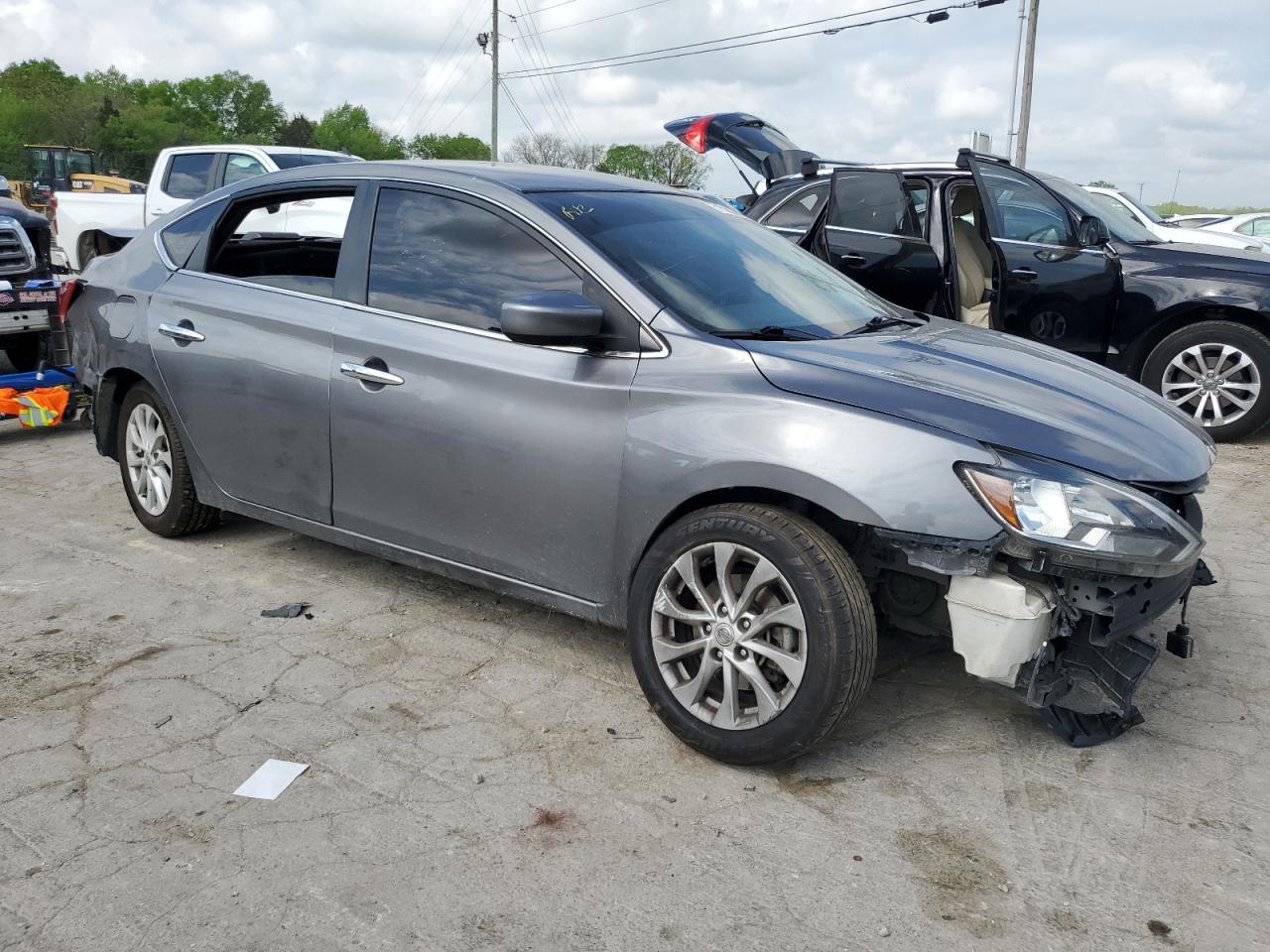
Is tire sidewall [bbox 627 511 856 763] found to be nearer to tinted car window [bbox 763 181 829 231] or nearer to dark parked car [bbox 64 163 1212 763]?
dark parked car [bbox 64 163 1212 763]

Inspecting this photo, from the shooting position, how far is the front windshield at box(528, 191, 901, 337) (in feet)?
11.4

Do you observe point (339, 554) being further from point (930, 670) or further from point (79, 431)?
point (79, 431)

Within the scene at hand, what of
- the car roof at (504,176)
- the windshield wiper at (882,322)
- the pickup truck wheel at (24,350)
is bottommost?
the pickup truck wheel at (24,350)

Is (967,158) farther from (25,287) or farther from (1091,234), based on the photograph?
(25,287)

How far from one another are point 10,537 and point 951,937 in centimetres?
463

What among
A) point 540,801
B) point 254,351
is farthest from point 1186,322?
point 540,801

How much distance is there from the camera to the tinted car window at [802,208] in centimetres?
809

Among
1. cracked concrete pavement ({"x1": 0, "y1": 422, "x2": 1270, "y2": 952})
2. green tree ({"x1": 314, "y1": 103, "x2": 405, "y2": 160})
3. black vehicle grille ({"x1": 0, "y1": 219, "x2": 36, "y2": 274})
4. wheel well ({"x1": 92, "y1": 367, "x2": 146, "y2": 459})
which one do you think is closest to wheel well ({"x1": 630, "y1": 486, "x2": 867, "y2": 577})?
cracked concrete pavement ({"x1": 0, "y1": 422, "x2": 1270, "y2": 952})

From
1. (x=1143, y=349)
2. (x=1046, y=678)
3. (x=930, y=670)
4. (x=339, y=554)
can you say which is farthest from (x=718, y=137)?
(x=1046, y=678)

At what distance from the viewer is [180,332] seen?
4.53m

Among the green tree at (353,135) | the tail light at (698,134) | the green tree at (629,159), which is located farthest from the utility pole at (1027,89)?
the green tree at (353,135)

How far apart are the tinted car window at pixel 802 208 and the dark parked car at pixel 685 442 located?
12.7 ft

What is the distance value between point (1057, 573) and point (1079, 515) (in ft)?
0.53

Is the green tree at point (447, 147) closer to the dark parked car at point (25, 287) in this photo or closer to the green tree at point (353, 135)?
the green tree at point (353, 135)
